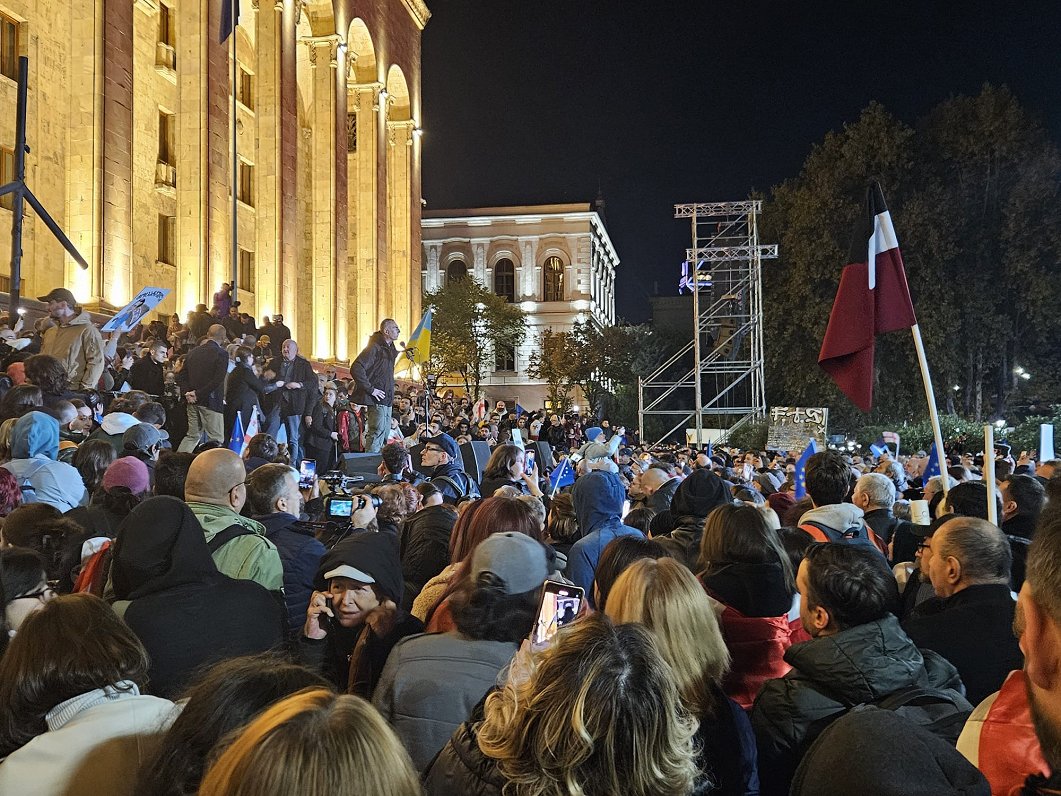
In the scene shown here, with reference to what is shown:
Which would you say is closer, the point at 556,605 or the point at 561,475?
the point at 556,605

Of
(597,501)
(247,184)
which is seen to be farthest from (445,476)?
(247,184)

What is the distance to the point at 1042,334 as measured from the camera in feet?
105

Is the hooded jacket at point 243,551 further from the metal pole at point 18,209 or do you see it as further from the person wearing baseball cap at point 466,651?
the metal pole at point 18,209

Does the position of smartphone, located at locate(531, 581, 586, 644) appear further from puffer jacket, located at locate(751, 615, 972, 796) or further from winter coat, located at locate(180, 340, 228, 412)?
winter coat, located at locate(180, 340, 228, 412)

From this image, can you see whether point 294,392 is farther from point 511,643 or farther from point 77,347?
point 511,643

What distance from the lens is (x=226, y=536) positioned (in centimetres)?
402

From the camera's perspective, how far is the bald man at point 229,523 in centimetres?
398

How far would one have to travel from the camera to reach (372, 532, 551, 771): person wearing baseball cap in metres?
2.63

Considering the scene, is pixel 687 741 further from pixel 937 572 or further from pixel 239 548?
pixel 239 548

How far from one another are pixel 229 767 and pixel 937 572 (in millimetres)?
3064

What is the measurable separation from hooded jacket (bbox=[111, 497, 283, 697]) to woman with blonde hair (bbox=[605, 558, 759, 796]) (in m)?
1.29

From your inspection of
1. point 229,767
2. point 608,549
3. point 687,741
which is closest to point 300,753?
point 229,767

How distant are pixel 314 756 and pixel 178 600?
6.39 feet

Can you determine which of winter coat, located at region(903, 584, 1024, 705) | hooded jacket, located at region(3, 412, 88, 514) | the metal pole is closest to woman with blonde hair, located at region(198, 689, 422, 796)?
winter coat, located at region(903, 584, 1024, 705)
